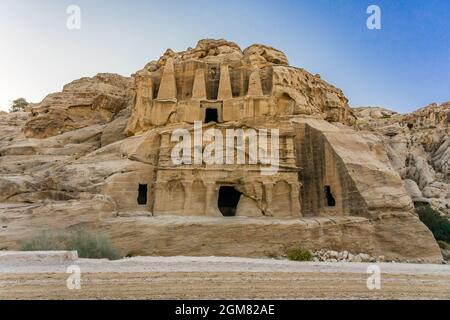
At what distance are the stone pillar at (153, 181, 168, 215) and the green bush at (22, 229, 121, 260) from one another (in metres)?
6.00

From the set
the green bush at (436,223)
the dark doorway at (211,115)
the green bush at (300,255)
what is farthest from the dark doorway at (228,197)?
the green bush at (436,223)

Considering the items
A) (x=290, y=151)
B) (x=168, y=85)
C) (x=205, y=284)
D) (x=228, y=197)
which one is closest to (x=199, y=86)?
(x=168, y=85)

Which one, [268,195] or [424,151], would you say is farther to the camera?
[424,151]

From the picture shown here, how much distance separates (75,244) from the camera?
15.6 meters

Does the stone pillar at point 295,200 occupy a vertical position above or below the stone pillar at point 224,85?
below

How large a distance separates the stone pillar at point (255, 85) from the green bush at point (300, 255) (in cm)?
1212

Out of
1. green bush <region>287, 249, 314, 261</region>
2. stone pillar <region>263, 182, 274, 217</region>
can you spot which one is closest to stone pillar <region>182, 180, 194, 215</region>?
stone pillar <region>263, 182, 274, 217</region>

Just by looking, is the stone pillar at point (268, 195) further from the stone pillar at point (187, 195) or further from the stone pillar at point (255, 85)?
the stone pillar at point (255, 85)

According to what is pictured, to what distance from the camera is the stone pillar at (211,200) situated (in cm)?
2244

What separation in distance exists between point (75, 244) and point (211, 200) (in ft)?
29.1

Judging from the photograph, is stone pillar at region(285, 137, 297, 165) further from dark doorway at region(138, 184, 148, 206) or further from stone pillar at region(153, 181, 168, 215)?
dark doorway at region(138, 184, 148, 206)

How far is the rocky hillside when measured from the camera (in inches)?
1330

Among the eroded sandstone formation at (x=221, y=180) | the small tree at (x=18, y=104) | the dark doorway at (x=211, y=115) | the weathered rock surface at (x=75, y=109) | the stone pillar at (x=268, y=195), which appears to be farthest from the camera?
the small tree at (x=18, y=104)

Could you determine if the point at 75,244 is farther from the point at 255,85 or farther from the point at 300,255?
the point at 255,85
